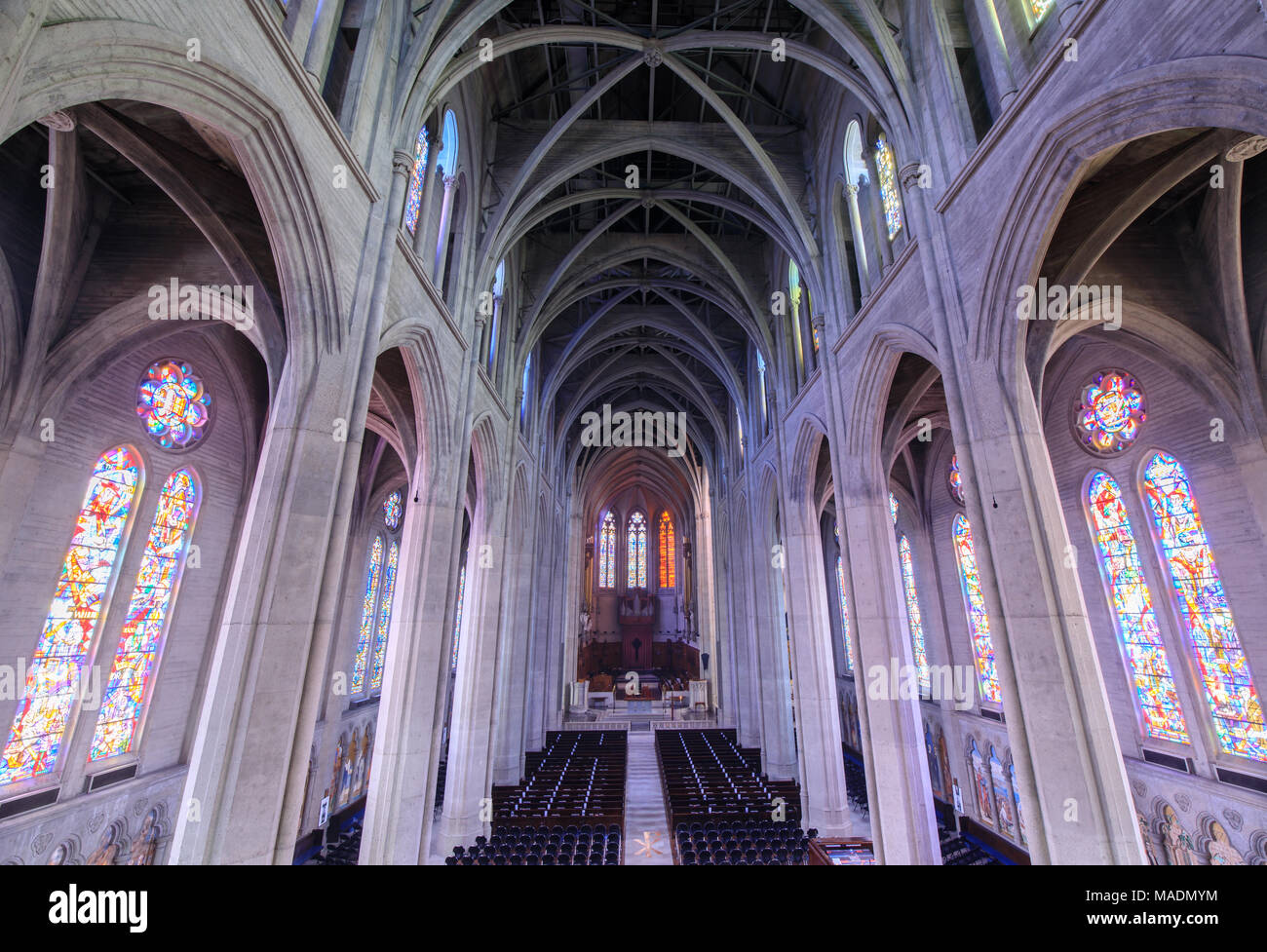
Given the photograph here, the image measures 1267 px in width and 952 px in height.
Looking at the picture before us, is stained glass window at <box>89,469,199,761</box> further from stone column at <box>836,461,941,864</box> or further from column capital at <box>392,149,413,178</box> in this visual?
stone column at <box>836,461,941,864</box>

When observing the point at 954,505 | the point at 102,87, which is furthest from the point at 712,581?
the point at 102,87

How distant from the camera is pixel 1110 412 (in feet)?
35.4

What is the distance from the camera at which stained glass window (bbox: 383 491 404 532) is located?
18.8m

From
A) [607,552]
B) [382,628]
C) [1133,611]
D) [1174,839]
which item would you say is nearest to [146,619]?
[382,628]

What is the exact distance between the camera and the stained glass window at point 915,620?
1684 centimetres

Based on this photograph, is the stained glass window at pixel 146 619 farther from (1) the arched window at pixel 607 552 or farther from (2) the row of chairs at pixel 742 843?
(1) the arched window at pixel 607 552

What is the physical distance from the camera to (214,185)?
617cm

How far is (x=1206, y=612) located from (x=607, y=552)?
35.2 metres

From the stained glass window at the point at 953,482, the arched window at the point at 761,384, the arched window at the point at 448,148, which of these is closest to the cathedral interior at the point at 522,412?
the stained glass window at the point at 953,482

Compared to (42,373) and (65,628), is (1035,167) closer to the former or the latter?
(42,373)

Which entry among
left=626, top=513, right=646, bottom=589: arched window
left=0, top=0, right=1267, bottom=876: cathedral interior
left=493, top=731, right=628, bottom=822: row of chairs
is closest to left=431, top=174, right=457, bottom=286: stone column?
left=0, top=0, right=1267, bottom=876: cathedral interior

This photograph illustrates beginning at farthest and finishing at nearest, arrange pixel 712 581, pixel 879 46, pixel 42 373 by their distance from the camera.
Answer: pixel 712 581 < pixel 879 46 < pixel 42 373

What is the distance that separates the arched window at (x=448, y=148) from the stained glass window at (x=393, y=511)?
11.4 m
